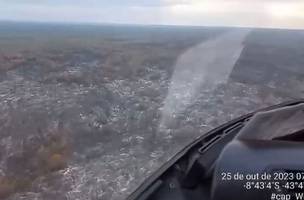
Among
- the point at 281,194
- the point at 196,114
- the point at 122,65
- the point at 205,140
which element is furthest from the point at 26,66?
the point at 281,194

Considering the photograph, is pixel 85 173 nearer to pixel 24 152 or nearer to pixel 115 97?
pixel 24 152

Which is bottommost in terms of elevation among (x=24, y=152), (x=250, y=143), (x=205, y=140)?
(x=24, y=152)

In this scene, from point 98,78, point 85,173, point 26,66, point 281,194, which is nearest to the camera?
point 281,194

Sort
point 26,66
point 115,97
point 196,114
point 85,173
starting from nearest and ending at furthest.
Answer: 1. point 85,173
2. point 196,114
3. point 115,97
4. point 26,66

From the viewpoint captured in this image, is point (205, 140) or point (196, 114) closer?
point (205, 140)

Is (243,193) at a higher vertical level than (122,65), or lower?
higher

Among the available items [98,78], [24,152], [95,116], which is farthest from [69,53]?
[24,152]

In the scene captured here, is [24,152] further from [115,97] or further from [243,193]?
[243,193]
